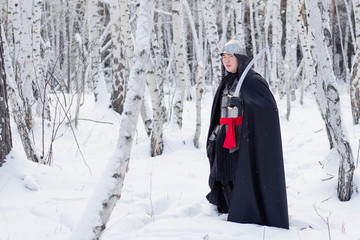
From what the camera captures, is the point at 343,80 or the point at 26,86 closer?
the point at 26,86

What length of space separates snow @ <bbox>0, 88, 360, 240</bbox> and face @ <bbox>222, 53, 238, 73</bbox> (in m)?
1.46

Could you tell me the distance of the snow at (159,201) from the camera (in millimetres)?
3031

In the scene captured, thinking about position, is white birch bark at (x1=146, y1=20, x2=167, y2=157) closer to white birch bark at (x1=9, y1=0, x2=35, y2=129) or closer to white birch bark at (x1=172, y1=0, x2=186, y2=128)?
white birch bark at (x1=172, y1=0, x2=186, y2=128)

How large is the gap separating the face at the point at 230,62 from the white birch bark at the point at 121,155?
1286 mm

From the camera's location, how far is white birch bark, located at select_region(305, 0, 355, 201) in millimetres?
3857

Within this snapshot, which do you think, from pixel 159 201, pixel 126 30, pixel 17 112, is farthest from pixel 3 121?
pixel 126 30

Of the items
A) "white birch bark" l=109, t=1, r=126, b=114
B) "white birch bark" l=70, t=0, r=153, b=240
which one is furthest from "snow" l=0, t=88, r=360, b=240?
"white birch bark" l=109, t=1, r=126, b=114

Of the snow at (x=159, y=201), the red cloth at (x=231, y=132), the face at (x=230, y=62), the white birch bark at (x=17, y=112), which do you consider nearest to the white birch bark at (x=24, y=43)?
the snow at (x=159, y=201)

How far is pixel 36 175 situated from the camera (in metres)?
3.93

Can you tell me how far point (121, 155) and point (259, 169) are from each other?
59.1 inches

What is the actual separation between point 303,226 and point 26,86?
565 centimetres

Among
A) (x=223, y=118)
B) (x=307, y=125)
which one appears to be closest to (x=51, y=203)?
(x=223, y=118)

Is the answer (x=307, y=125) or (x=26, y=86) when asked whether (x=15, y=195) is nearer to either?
(x=26, y=86)

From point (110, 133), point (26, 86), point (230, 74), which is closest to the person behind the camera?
point (230, 74)
